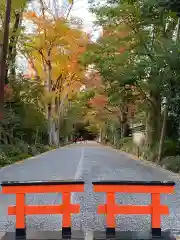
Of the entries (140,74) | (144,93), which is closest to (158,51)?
(140,74)

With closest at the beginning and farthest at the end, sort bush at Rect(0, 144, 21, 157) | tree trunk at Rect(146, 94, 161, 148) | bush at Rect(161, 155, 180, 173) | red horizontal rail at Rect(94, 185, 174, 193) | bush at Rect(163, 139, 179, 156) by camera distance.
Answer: red horizontal rail at Rect(94, 185, 174, 193)
bush at Rect(161, 155, 180, 173)
bush at Rect(163, 139, 179, 156)
tree trunk at Rect(146, 94, 161, 148)
bush at Rect(0, 144, 21, 157)

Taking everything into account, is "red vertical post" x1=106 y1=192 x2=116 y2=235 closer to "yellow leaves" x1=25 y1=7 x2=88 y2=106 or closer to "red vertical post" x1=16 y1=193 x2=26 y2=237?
"red vertical post" x1=16 y1=193 x2=26 y2=237

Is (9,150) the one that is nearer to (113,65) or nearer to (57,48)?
(113,65)

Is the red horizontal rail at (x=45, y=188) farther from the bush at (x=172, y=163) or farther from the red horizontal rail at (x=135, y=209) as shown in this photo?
the bush at (x=172, y=163)

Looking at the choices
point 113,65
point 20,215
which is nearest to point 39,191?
point 20,215

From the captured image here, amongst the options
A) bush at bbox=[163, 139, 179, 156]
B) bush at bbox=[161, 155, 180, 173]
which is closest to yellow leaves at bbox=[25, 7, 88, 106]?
bush at bbox=[163, 139, 179, 156]

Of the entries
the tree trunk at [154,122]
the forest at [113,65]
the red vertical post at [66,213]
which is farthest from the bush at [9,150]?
the red vertical post at [66,213]

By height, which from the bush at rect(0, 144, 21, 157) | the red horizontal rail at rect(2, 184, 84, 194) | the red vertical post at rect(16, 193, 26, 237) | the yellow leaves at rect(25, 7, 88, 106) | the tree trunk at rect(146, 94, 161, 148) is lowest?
the red vertical post at rect(16, 193, 26, 237)

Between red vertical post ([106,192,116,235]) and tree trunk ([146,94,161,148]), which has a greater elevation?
tree trunk ([146,94,161,148])

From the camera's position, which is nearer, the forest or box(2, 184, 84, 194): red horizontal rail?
box(2, 184, 84, 194): red horizontal rail

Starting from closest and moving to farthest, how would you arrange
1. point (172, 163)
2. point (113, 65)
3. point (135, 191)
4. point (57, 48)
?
1. point (135, 191)
2. point (172, 163)
3. point (113, 65)
4. point (57, 48)

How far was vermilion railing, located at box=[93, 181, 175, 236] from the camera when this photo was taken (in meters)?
5.55

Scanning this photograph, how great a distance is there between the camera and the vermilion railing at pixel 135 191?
18.2 feet

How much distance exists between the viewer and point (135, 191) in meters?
Answer: 5.57
